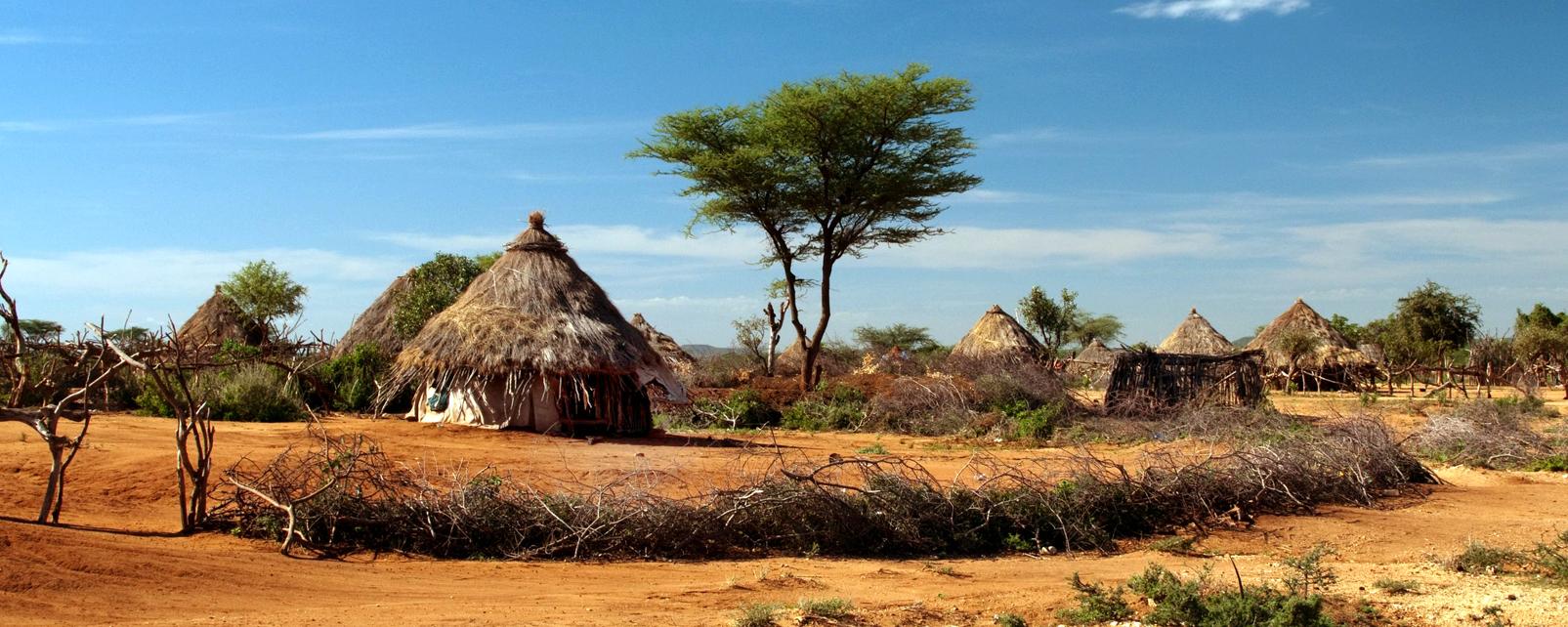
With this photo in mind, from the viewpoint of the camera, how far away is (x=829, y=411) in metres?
18.0

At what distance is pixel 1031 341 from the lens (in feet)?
105

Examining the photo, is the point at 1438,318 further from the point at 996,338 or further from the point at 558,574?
the point at 558,574

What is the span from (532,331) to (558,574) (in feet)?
24.7

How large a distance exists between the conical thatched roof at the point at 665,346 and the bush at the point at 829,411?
9317 mm

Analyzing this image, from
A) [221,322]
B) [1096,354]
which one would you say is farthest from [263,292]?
[1096,354]

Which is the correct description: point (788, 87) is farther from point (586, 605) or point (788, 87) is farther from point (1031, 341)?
point (586, 605)

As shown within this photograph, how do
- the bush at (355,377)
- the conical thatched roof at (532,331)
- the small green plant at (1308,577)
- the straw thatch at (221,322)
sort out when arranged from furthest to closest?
the straw thatch at (221,322)
the bush at (355,377)
the conical thatched roof at (532,331)
the small green plant at (1308,577)

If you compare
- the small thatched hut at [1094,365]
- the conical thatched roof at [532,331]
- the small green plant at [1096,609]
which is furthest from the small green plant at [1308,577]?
the small thatched hut at [1094,365]

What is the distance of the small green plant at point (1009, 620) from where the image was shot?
5.68 metres

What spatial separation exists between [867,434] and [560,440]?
5071 millimetres

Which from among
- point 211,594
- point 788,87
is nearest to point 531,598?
point 211,594

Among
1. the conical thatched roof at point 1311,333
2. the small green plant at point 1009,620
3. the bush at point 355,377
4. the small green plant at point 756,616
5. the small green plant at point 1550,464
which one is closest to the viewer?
the small green plant at point 756,616

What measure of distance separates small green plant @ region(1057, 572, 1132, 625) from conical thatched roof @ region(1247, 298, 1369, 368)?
23848 millimetres

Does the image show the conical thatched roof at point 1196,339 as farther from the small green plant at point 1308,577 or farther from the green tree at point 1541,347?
the small green plant at point 1308,577
